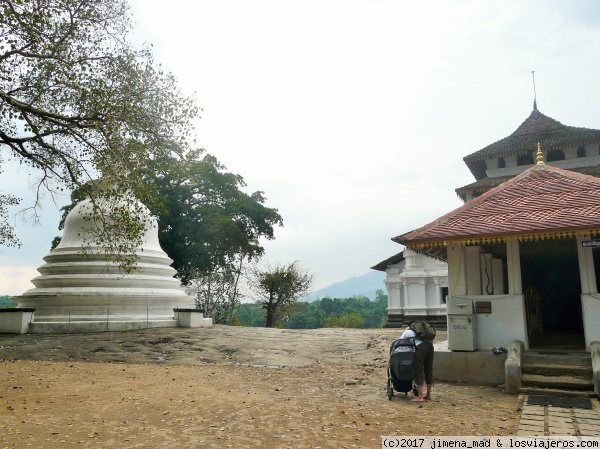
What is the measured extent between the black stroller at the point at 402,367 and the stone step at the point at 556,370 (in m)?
2.58

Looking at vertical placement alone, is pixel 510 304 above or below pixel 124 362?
above

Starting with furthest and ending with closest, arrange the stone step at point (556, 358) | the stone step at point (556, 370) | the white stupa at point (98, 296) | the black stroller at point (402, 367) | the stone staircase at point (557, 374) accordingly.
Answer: the white stupa at point (98, 296) → the stone step at point (556, 358) → the stone step at point (556, 370) → the stone staircase at point (557, 374) → the black stroller at point (402, 367)

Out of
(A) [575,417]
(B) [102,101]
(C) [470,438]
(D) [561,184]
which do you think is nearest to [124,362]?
(B) [102,101]

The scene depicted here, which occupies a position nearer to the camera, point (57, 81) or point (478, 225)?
point (478, 225)

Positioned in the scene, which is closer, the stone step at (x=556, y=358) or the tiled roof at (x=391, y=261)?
the stone step at (x=556, y=358)

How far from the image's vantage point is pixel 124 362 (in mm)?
11586

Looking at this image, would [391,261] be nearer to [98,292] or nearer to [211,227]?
[211,227]

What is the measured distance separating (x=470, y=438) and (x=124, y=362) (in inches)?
344

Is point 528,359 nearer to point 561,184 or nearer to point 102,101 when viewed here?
point 561,184

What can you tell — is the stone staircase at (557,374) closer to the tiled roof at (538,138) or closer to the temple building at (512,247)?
the temple building at (512,247)

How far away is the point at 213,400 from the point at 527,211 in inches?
286

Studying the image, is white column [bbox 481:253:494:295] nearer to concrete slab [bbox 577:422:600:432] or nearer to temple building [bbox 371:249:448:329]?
concrete slab [bbox 577:422:600:432]

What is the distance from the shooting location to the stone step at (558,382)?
799cm

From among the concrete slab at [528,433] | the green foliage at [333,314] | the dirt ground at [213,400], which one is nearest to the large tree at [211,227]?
the green foliage at [333,314]
